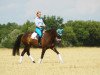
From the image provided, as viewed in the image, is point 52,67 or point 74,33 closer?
point 52,67

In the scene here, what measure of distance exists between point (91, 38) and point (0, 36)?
22.0 metres

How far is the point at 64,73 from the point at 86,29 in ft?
232

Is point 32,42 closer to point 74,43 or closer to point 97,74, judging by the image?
point 97,74

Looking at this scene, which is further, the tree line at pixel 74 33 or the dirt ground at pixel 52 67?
the tree line at pixel 74 33

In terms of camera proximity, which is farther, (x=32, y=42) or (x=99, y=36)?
(x=99, y=36)

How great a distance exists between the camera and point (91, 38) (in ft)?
262

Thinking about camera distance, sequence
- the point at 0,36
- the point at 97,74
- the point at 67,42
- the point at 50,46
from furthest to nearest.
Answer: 1. the point at 0,36
2. the point at 67,42
3. the point at 50,46
4. the point at 97,74

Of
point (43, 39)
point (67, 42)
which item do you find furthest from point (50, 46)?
point (67, 42)

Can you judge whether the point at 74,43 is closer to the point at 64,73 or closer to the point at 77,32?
the point at 77,32

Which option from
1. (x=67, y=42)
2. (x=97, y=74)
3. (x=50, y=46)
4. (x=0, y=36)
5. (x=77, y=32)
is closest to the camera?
(x=97, y=74)

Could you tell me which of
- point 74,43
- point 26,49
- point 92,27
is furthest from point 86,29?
point 26,49

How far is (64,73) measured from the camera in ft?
49.2

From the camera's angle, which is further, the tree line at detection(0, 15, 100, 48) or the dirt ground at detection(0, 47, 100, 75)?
the tree line at detection(0, 15, 100, 48)

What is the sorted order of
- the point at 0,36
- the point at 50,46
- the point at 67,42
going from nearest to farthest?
the point at 50,46
the point at 67,42
the point at 0,36
